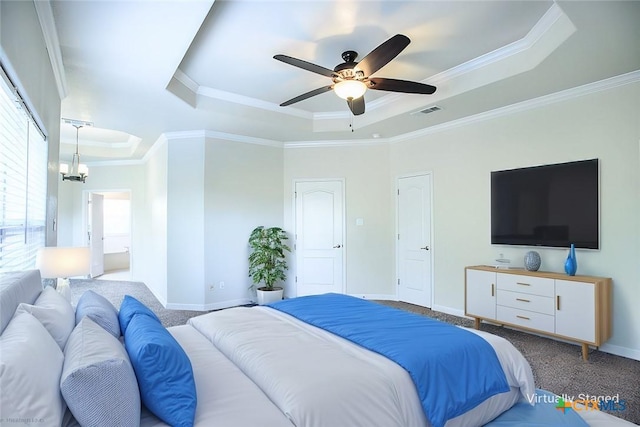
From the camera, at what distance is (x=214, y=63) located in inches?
139

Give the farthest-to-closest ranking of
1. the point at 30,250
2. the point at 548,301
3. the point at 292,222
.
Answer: the point at 292,222, the point at 548,301, the point at 30,250

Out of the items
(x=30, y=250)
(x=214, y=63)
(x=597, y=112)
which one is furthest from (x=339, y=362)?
(x=597, y=112)

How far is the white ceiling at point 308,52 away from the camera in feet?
8.32

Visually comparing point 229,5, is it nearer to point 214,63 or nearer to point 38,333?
point 214,63

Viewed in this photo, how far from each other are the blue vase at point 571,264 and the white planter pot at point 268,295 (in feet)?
12.1

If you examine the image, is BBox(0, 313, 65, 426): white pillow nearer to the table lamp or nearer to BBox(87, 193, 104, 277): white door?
the table lamp

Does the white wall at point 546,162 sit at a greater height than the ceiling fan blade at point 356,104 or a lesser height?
lesser

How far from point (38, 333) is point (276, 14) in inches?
101

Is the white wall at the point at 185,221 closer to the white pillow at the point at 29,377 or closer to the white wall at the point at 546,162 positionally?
the white wall at the point at 546,162

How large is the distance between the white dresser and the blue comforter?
188 cm

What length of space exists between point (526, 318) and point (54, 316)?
3908 mm

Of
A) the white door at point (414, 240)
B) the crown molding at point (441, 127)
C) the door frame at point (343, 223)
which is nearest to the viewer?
the crown molding at point (441, 127)

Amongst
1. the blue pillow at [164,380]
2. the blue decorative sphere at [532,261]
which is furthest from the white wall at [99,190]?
the blue decorative sphere at [532,261]

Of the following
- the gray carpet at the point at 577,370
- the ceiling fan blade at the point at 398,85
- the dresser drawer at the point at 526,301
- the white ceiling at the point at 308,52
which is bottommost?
the gray carpet at the point at 577,370
